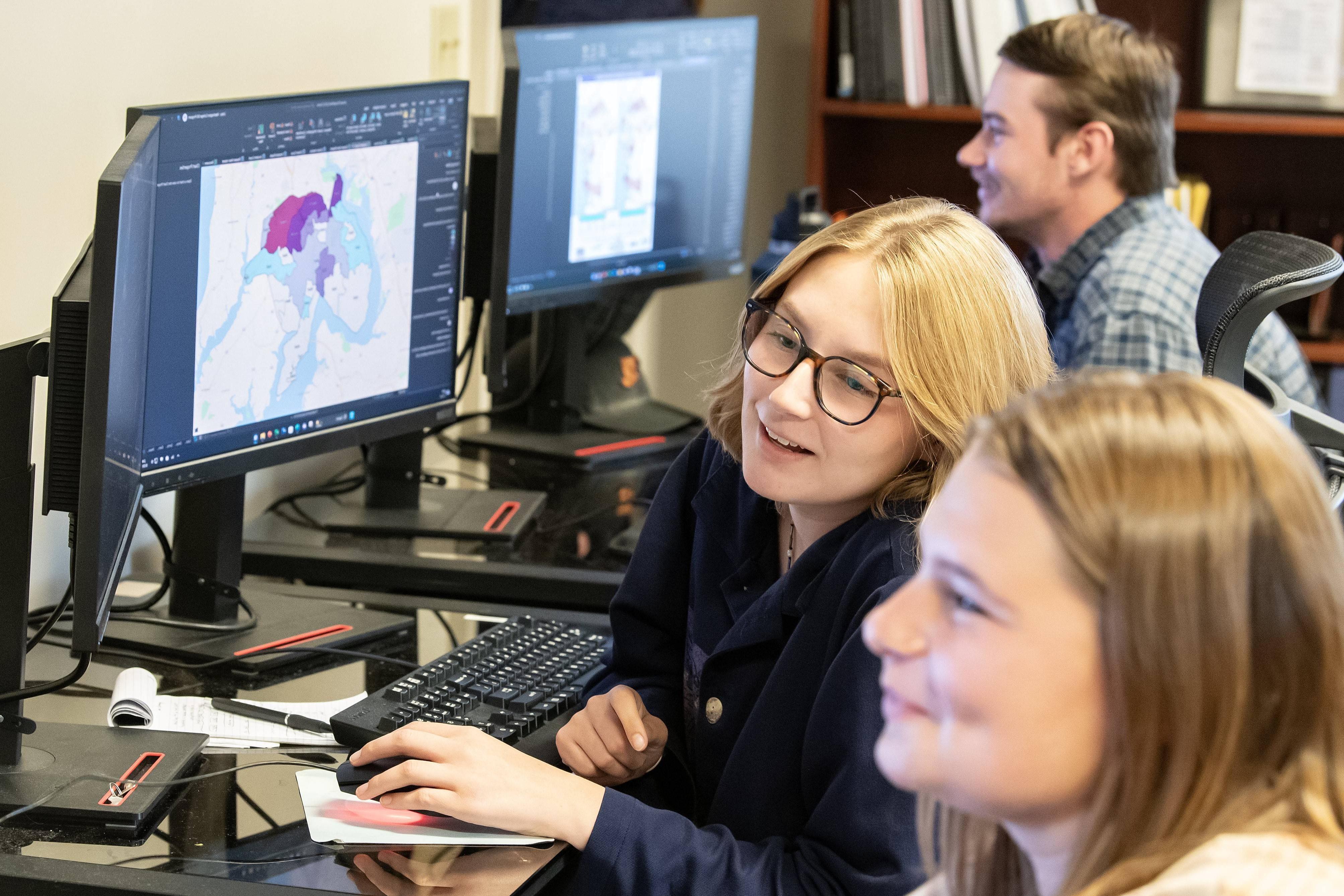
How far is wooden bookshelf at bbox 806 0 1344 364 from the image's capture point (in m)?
3.02

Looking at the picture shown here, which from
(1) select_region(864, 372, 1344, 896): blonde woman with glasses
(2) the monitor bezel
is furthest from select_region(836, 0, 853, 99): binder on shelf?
(1) select_region(864, 372, 1344, 896): blonde woman with glasses

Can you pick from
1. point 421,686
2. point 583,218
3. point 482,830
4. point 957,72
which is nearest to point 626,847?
point 482,830

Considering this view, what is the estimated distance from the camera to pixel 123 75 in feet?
5.07

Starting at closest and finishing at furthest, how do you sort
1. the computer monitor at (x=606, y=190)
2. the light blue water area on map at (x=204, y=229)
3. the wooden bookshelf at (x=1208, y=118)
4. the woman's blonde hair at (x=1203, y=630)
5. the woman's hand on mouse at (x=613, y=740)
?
the woman's blonde hair at (x=1203, y=630)
the woman's hand on mouse at (x=613, y=740)
the light blue water area on map at (x=204, y=229)
the computer monitor at (x=606, y=190)
the wooden bookshelf at (x=1208, y=118)

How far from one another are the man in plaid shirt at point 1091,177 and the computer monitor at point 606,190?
0.47 meters

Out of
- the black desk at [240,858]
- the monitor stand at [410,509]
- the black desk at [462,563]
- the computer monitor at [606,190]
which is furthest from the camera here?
the computer monitor at [606,190]

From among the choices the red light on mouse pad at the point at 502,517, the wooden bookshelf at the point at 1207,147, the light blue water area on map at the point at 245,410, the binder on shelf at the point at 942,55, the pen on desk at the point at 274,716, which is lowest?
the pen on desk at the point at 274,716

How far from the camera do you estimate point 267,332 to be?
1.45m

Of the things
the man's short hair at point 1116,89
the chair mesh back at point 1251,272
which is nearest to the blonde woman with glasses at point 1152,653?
the chair mesh back at point 1251,272

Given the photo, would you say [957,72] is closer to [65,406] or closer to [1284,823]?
[65,406]

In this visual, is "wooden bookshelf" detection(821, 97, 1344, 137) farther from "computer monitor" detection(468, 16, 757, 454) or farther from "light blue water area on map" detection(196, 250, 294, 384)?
"light blue water area on map" detection(196, 250, 294, 384)

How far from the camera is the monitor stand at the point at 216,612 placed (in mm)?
1440

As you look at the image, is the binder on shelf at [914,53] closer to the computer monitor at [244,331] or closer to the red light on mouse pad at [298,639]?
the computer monitor at [244,331]

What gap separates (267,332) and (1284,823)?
109 cm
